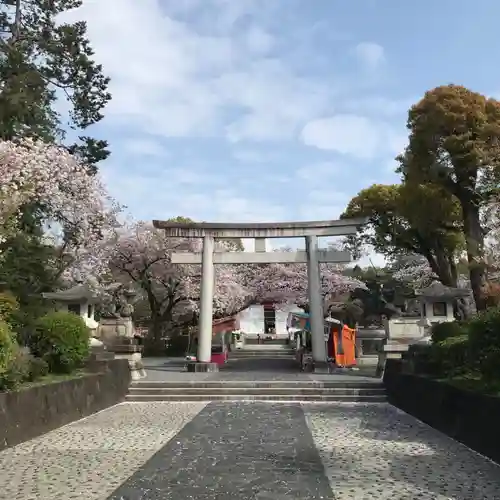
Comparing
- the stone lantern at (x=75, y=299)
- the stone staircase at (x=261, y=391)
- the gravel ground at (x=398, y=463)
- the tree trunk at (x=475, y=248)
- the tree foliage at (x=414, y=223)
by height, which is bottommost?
the gravel ground at (x=398, y=463)

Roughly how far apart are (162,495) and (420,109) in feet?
60.6

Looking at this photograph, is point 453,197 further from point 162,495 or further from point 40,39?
point 162,495

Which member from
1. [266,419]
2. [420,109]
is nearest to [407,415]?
[266,419]

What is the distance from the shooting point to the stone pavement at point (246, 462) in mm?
5316

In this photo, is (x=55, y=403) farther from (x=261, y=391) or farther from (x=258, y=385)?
(x=258, y=385)

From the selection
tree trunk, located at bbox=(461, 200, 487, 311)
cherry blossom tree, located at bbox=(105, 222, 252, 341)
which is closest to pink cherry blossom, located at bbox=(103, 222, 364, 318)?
cherry blossom tree, located at bbox=(105, 222, 252, 341)

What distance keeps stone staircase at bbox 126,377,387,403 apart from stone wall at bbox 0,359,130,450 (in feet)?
3.49

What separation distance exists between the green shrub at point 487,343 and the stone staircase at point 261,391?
604 cm

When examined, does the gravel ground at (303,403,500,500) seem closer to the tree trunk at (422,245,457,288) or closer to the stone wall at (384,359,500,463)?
the stone wall at (384,359,500,463)

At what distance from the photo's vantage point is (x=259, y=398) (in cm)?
1362

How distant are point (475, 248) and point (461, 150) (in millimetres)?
3513

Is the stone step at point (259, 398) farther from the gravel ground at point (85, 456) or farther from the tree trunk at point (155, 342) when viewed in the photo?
the tree trunk at point (155, 342)

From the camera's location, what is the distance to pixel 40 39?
67.7ft

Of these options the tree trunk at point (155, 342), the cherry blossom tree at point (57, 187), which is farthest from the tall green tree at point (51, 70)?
the tree trunk at point (155, 342)
